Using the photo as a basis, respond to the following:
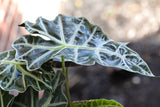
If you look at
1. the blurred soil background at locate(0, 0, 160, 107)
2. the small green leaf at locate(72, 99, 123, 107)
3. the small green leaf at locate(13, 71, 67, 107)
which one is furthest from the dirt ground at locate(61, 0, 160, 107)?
the small green leaf at locate(13, 71, 67, 107)

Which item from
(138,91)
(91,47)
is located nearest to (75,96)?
(138,91)

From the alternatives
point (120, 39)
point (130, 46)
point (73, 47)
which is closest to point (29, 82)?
point (73, 47)

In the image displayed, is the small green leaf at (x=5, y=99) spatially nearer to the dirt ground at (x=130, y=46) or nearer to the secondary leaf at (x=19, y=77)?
the secondary leaf at (x=19, y=77)

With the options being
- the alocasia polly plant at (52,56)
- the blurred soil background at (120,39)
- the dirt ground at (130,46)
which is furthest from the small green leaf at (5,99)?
the dirt ground at (130,46)

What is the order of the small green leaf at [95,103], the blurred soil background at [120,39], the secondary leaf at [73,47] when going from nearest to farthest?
the secondary leaf at [73,47], the small green leaf at [95,103], the blurred soil background at [120,39]

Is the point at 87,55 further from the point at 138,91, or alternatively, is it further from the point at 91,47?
the point at 138,91

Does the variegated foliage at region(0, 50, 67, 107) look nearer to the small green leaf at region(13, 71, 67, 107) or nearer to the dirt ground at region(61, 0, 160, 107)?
the small green leaf at region(13, 71, 67, 107)

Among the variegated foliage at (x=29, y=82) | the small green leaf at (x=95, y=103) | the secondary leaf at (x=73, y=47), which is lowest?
the small green leaf at (x=95, y=103)
